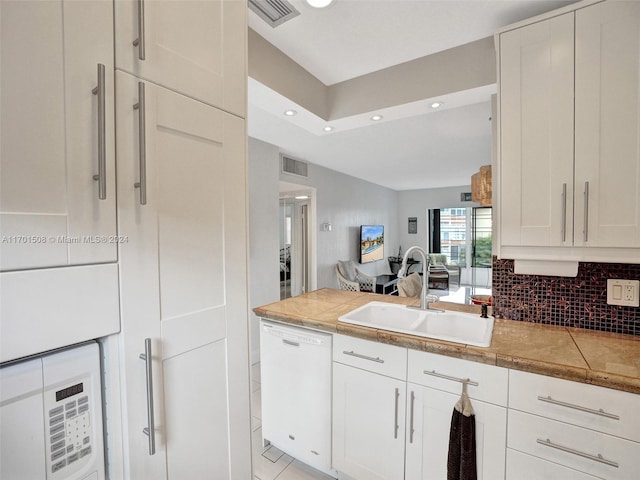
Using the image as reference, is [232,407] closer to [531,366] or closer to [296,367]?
[296,367]

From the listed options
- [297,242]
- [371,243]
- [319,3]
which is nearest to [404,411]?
[319,3]

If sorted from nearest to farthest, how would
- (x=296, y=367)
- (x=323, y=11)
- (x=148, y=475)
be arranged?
(x=148, y=475) < (x=323, y=11) < (x=296, y=367)

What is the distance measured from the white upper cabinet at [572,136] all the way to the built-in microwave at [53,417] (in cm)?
179

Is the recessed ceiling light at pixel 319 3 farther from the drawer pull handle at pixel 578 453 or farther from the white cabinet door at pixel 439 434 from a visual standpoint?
the drawer pull handle at pixel 578 453

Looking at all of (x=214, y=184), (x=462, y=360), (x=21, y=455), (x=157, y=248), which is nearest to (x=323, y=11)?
(x=214, y=184)

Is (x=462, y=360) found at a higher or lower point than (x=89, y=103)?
lower

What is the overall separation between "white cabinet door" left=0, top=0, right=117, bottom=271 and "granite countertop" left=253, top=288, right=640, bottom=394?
4.18 feet

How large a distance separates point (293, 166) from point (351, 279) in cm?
240

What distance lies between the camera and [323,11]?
1574mm

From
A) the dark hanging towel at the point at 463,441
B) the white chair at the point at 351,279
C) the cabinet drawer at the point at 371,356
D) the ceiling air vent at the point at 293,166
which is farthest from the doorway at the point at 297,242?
the dark hanging towel at the point at 463,441

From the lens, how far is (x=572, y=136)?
1.40 m

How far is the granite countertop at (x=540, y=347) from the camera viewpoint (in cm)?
117

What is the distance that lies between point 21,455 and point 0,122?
0.64 meters

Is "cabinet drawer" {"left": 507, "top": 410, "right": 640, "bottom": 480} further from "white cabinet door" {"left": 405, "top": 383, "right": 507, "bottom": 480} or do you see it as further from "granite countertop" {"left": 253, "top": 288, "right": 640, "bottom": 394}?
"granite countertop" {"left": 253, "top": 288, "right": 640, "bottom": 394}
